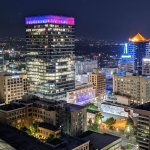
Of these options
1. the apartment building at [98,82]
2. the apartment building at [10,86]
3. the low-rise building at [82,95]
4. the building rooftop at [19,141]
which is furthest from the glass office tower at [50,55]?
the building rooftop at [19,141]

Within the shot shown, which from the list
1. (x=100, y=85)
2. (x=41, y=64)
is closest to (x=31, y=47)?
(x=41, y=64)

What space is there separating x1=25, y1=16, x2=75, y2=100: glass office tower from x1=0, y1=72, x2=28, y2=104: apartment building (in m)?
3.10

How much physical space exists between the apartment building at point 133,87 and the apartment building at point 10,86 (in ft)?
85.5

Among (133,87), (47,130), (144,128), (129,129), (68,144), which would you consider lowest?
(129,129)

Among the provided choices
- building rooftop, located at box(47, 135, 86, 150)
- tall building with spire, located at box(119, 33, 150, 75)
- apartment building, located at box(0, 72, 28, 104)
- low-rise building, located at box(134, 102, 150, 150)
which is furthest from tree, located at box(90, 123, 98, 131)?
tall building with spire, located at box(119, 33, 150, 75)

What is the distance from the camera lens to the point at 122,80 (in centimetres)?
7969

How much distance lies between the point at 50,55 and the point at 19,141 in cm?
3768

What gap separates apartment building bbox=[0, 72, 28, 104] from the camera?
72.0m

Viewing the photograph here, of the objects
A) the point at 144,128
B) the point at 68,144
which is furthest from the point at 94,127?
the point at 68,144

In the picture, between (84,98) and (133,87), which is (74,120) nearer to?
(84,98)

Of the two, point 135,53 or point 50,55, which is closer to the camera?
point 50,55

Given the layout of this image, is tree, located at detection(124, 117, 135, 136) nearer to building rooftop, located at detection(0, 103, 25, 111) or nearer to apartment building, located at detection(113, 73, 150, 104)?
building rooftop, located at detection(0, 103, 25, 111)

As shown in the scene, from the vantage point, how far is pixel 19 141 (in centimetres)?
3650

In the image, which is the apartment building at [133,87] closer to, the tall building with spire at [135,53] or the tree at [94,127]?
the tree at [94,127]
